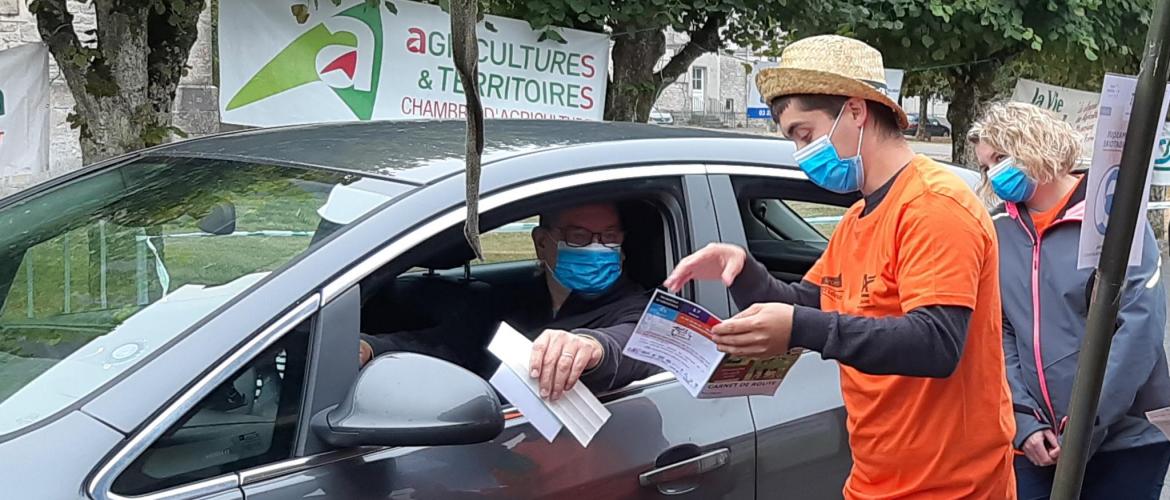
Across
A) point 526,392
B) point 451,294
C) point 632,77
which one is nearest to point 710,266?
point 526,392

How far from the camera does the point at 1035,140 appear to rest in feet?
9.15

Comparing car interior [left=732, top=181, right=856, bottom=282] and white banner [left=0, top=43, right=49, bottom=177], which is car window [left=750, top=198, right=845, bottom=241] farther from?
white banner [left=0, top=43, right=49, bottom=177]

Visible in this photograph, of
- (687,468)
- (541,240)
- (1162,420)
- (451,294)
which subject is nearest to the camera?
(1162,420)

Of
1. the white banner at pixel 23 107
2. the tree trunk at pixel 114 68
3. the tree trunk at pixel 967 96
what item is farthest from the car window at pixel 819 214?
the tree trunk at pixel 967 96

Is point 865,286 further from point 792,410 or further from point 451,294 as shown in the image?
point 451,294

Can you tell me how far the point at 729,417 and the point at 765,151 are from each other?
2.64 feet

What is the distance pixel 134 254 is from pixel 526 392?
1000 millimetres

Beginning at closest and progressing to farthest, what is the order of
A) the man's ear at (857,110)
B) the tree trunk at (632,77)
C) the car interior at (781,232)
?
the man's ear at (857,110)
the car interior at (781,232)
the tree trunk at (632,77)

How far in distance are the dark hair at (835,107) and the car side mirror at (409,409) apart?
834 millimetres

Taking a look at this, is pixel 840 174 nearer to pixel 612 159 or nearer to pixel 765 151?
pixel 612 159

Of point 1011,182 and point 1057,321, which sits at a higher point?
point 1011,182

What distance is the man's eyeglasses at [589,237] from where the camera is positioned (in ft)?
9.30

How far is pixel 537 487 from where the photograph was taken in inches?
87.3

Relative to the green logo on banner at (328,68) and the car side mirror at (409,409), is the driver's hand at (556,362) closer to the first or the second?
the car side mirror at (409,409)
